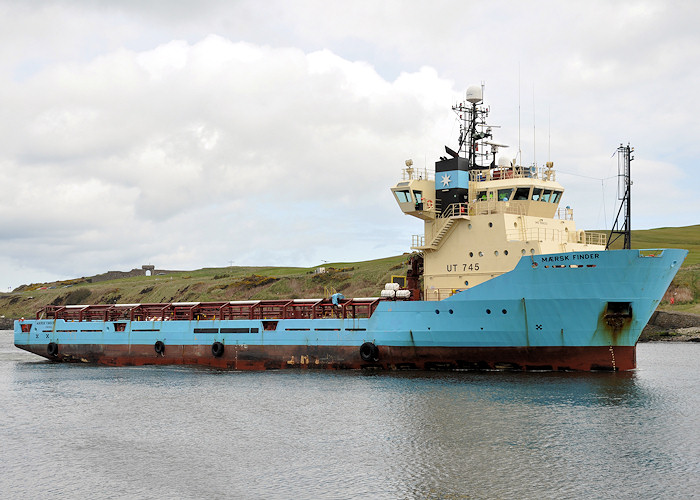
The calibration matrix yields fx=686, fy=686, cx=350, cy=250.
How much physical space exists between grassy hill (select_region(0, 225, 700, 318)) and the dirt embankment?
2577mm

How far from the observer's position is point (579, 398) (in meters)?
25.5

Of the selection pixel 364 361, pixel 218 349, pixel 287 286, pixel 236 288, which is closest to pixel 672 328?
pixel 364 361

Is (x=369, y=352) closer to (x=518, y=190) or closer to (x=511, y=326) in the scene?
(x=511, y=326)

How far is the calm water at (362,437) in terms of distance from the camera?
650 inches

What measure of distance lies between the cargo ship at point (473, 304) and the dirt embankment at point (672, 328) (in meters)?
27.7

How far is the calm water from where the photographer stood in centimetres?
1652

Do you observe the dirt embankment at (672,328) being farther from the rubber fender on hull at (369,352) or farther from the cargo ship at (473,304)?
the rubber fender on hull at (369,352)

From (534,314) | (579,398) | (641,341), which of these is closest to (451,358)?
(534,314)

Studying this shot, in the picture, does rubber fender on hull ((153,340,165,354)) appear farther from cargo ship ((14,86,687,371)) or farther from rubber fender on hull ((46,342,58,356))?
rubber fender on hull ((46,342,58,356))

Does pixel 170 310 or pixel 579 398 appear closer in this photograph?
pixel 579 398

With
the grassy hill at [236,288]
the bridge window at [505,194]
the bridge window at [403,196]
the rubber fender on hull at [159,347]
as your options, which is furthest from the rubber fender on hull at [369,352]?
the grassy hill at [236,288]

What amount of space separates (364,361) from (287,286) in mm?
61018

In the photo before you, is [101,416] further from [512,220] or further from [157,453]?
[512,220]

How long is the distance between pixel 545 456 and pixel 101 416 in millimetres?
16207
